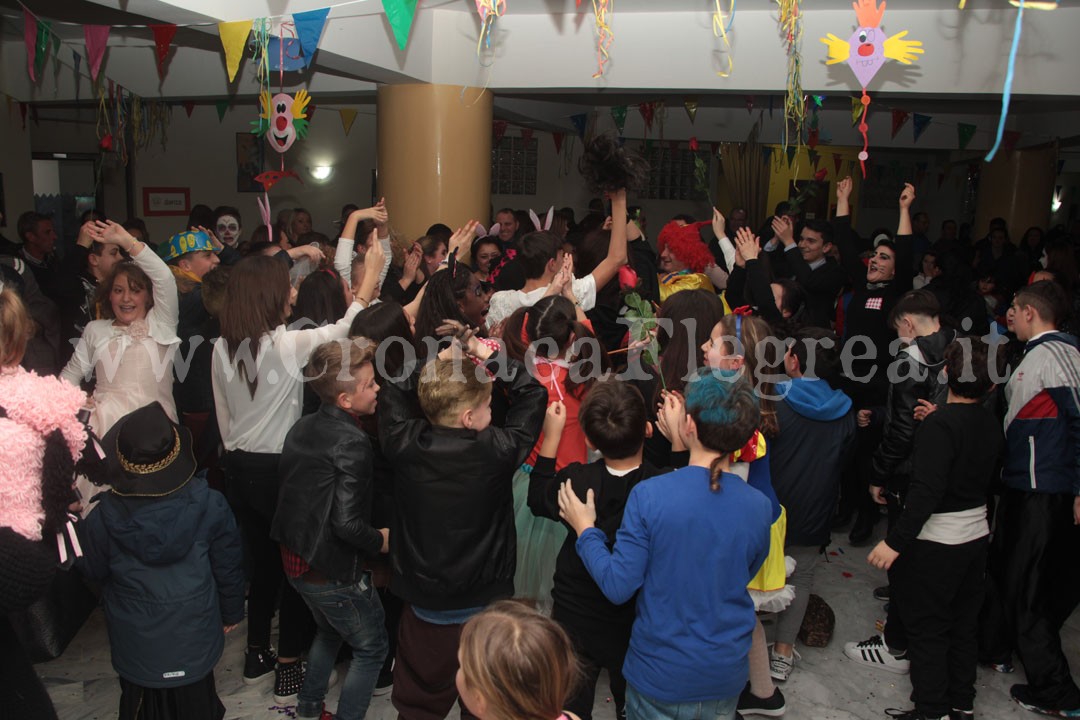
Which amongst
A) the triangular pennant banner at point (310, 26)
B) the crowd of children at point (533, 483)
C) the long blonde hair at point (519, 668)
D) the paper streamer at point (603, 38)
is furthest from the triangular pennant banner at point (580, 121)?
the long blonde hair at point (519, 668)

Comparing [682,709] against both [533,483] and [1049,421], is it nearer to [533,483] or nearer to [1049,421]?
[533,483]

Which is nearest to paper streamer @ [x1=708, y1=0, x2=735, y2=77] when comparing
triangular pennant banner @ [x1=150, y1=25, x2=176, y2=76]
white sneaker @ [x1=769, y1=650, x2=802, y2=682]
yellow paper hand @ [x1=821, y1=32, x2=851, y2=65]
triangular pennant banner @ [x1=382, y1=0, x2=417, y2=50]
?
yellow paper hand @ [x1=821, y1=32, x2=851, y2=65]

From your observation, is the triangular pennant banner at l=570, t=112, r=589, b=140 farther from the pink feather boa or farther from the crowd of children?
the pink feather boa

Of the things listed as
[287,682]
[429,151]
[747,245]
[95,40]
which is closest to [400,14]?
[429,151]

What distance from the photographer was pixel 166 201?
37.1 ft

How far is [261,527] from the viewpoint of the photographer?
3.21 meters

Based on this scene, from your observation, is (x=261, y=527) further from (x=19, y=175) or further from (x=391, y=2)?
(x=19, y=175)

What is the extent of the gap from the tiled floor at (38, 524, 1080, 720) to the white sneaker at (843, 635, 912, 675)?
3cm

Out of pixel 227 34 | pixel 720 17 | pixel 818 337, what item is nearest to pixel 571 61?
pixel 720 17

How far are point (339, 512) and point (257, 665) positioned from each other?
45.3 inches

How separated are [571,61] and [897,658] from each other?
447 cm

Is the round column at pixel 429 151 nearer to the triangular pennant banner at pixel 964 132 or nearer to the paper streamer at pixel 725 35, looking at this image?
the paper streamer at pixel 725 35

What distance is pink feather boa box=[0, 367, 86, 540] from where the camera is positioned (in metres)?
1.82

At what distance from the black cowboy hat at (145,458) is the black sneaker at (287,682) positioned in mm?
1097
